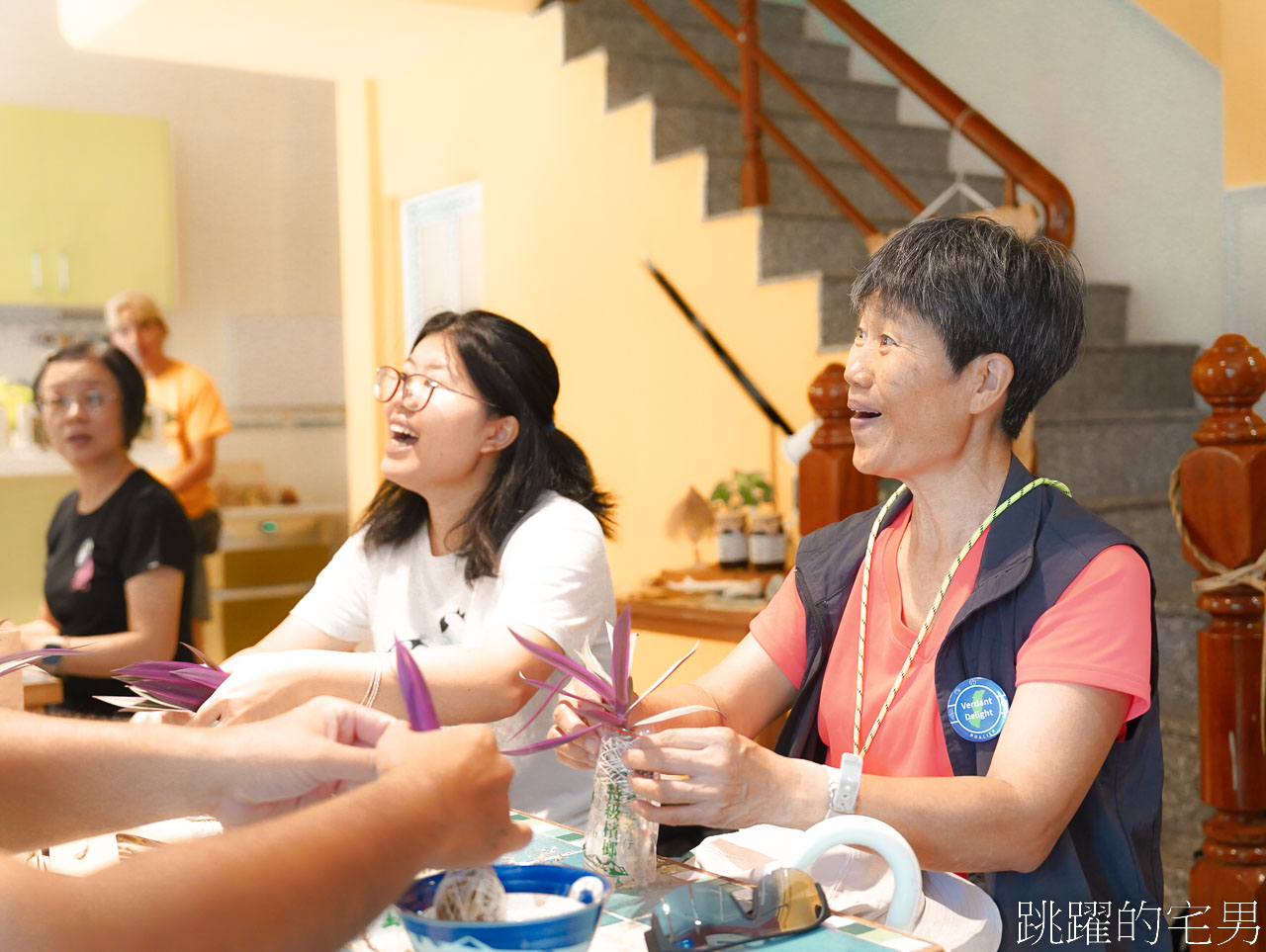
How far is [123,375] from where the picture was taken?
299 centimetres

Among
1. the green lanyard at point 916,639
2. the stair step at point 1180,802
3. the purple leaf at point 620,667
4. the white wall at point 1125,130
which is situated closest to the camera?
the purple leaf at point 620,667

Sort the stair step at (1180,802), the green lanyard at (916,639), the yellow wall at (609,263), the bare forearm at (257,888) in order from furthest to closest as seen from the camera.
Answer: the yellow wall at (609,263)
the stair step at (1180,802)
the green lanyard at (916,639)
the bare forearm at (257,888)

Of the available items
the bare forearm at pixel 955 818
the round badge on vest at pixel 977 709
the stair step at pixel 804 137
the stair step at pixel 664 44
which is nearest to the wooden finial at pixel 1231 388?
the round badge on vest at pixel 977 709

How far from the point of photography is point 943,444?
1669 millimetres

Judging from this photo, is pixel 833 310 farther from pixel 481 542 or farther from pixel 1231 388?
pixel 481 542

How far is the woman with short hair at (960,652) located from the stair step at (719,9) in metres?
3.69

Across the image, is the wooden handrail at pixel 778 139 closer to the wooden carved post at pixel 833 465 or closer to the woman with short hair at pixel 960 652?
the wooden carved post at pixel 833 465

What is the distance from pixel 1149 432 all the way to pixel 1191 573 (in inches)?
19.0

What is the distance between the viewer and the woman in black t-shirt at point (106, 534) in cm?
288

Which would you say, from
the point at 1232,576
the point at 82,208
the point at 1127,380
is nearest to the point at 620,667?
the point at 1232,576

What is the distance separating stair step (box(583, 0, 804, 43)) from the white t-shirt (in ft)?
11.1

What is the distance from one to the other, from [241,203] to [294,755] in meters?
6.71

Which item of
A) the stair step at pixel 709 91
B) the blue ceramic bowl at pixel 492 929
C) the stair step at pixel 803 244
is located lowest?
the blue ceramic bowl at pixel 492 929

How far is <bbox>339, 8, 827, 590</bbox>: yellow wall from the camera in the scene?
13.7 ft
